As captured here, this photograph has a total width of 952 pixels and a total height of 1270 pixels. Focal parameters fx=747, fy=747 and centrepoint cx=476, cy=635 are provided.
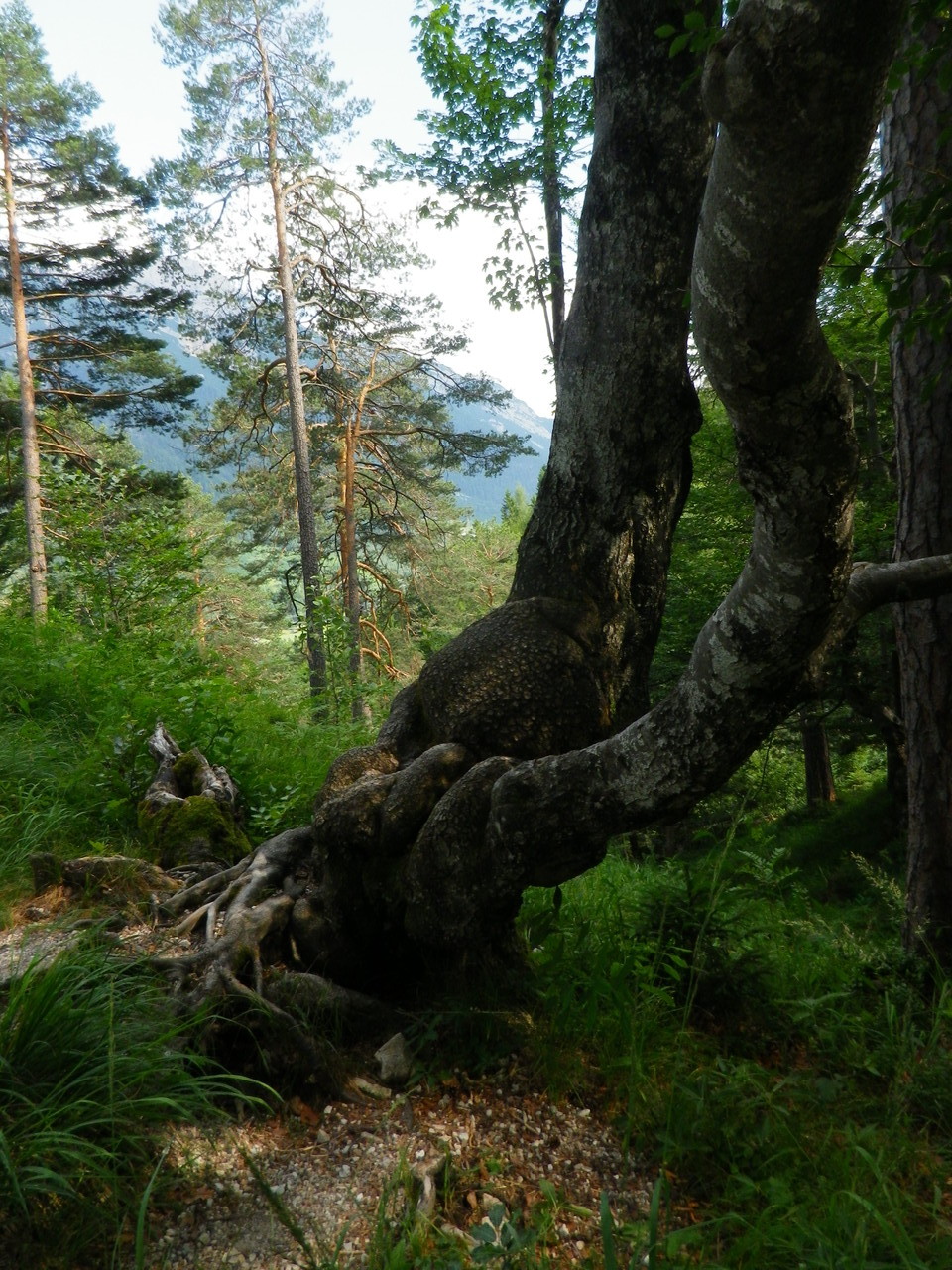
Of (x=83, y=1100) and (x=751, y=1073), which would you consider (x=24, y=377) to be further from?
(x=751, y=1073)

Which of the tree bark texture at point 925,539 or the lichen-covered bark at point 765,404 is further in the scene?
the tree bark texture at point 925,539

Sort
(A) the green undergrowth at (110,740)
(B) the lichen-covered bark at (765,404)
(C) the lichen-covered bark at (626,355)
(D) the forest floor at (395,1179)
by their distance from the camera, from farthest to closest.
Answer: (A) the green undergrowth at (110,740)
(C) the lichen-covered bark at (626,355)
(D) the forest floor at (395,1179)
(B) the lichen-covered bark at (765,404)

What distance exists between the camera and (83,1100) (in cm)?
206

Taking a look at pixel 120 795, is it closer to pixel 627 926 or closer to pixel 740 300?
pixel 627 926

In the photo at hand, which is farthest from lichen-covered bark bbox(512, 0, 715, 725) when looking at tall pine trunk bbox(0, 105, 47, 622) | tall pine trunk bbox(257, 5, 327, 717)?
tall pine trunk bbox(0, 105, 47, 622)

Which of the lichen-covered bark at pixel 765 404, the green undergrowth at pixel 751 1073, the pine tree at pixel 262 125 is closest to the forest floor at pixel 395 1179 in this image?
the green undergrowth at pixel 751 1073

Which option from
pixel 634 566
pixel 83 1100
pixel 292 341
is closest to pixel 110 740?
pixel 83 1100

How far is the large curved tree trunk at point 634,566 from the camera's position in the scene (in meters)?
1.53

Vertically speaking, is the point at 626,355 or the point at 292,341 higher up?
the point at 292,341

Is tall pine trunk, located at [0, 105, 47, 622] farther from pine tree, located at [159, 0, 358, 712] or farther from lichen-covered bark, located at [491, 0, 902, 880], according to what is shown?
lichen-covered bark, located at [491, 0, 902, 880]

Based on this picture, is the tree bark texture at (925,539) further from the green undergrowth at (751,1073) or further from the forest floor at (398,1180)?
the forest floor at (398,1180)

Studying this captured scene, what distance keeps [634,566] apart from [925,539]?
5.94 feet

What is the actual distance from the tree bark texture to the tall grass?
3703 millimetres

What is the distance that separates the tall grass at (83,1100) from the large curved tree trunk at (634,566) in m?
0.40
